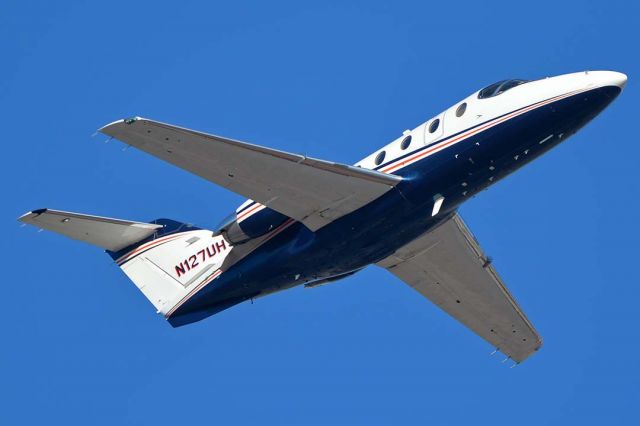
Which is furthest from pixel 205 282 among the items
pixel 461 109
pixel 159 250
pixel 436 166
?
pixel 461 109

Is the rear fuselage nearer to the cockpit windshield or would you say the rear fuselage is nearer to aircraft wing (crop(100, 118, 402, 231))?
the cockpit windshield

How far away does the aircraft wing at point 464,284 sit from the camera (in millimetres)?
31359

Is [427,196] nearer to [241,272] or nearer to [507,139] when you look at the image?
[507,139]

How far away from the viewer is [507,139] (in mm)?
27062

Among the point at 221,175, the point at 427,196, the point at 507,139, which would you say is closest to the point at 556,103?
the point at 507,139

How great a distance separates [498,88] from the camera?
27.9 m

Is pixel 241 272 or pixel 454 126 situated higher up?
pixel 454 126

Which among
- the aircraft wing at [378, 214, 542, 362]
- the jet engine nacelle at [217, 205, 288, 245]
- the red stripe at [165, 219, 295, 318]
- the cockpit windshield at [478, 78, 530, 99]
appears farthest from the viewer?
the aircraft wing at [378, 214, 542, 362]

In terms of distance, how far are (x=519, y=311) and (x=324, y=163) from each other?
904 cm

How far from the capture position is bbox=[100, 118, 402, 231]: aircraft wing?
26.1 m

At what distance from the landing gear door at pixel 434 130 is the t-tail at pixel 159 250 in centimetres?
569

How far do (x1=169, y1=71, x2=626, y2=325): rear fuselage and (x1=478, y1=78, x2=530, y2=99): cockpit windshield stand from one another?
0.13 feet

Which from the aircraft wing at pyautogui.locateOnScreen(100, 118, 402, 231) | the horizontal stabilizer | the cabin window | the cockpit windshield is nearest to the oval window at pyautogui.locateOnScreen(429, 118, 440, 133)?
the cabin window

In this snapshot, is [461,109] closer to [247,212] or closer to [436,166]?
[436,166]
